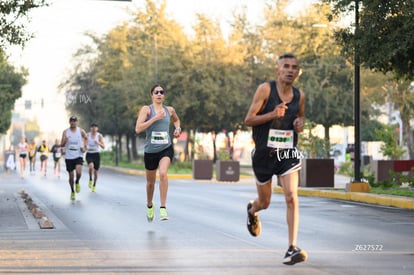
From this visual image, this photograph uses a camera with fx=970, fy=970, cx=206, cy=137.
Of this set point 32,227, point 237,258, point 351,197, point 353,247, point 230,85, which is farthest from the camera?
point 230,85

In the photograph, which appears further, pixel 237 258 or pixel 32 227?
pixel 32 227

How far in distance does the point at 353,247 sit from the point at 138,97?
4427 centimetres

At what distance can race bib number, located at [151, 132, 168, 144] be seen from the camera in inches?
550

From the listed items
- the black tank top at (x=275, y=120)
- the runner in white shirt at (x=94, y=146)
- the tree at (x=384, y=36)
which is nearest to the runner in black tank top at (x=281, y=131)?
Answer: the black tank top at (x=275, y=120)

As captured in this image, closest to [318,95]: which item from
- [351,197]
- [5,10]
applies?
[351,197]

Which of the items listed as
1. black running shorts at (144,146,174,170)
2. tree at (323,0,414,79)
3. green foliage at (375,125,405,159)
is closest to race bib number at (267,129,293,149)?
black running shorts at (144,146,174,170)

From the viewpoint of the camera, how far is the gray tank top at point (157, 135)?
45.8 ft

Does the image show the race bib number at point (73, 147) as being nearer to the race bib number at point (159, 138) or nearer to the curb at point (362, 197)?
the curb at point (362, 197)

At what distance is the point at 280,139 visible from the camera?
934 centimetres

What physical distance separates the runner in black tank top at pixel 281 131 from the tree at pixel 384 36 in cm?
1072

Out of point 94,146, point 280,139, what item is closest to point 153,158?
point 280,139

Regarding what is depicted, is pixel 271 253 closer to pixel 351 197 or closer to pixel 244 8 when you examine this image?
pixel 351 197

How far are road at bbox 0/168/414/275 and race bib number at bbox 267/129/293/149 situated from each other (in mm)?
1172

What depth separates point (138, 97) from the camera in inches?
2162
